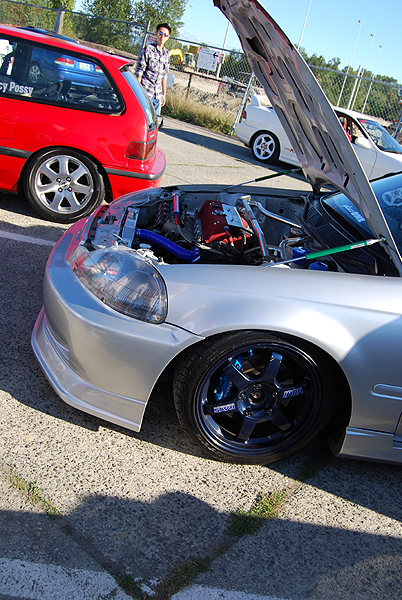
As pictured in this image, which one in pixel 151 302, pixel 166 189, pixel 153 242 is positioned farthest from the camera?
pixel 166 189

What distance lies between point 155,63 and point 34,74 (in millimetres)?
3699

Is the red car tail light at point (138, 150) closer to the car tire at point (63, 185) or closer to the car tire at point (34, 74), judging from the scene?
the car tire at point (63, 185)

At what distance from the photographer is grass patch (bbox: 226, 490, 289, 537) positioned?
198 cm

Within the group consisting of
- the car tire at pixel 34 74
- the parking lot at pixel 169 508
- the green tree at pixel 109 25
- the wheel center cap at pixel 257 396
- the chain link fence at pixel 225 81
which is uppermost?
the green tree at pixel 109 25

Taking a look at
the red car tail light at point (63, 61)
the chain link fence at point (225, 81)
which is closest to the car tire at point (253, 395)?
the red car tail light at point (63, 61)

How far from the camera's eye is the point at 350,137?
9.30m

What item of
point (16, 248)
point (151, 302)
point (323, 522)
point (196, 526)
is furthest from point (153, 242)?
point (16, 248)

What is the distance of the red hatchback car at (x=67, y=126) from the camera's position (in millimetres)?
4324

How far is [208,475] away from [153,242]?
1220mm

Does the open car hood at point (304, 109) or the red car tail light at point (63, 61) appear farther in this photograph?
the red car tail light at point (63, 61)

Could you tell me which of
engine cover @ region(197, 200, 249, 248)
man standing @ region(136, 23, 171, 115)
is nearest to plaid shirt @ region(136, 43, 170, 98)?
man standing @ region(136, 23, 171, 115)

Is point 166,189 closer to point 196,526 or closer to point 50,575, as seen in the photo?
point 196,526

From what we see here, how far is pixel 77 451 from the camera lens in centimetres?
221

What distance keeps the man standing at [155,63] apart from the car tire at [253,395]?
645 centimetres
